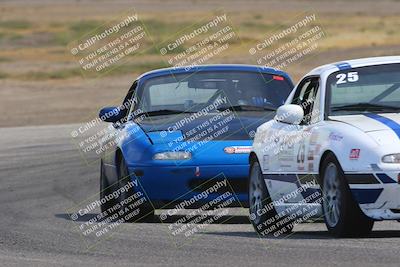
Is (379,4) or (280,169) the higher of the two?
(280,169)

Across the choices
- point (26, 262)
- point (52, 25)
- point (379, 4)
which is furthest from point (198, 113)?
point (379, 4)

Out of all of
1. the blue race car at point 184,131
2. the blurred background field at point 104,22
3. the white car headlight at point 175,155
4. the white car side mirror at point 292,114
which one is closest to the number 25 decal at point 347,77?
the white car side mirror at point 292,114

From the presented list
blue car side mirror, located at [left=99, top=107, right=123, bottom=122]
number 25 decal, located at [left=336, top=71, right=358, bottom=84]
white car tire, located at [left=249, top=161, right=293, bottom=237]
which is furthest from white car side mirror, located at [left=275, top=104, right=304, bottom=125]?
blue car side mirror, located at [left=99, top=107, right=123, bottom=122]

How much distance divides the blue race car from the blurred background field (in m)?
15.8

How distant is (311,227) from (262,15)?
2433 inches

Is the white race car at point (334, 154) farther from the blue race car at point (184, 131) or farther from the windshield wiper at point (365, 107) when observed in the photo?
the blue race car at point (184, 131)

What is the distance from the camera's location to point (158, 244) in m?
9.96

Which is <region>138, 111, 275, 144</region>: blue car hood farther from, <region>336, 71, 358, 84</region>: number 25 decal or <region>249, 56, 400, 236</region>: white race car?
<region>336, 71, 358, 84</region>: number 25 decal

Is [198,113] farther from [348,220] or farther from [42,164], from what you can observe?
[42,164]

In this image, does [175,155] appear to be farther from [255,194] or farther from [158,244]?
[158,244]

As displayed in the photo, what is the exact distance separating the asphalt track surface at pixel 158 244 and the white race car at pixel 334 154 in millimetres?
219

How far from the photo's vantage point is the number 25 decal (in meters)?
10.9

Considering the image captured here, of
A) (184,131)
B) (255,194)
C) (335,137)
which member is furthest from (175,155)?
(335,137)

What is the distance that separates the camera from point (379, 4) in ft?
278
